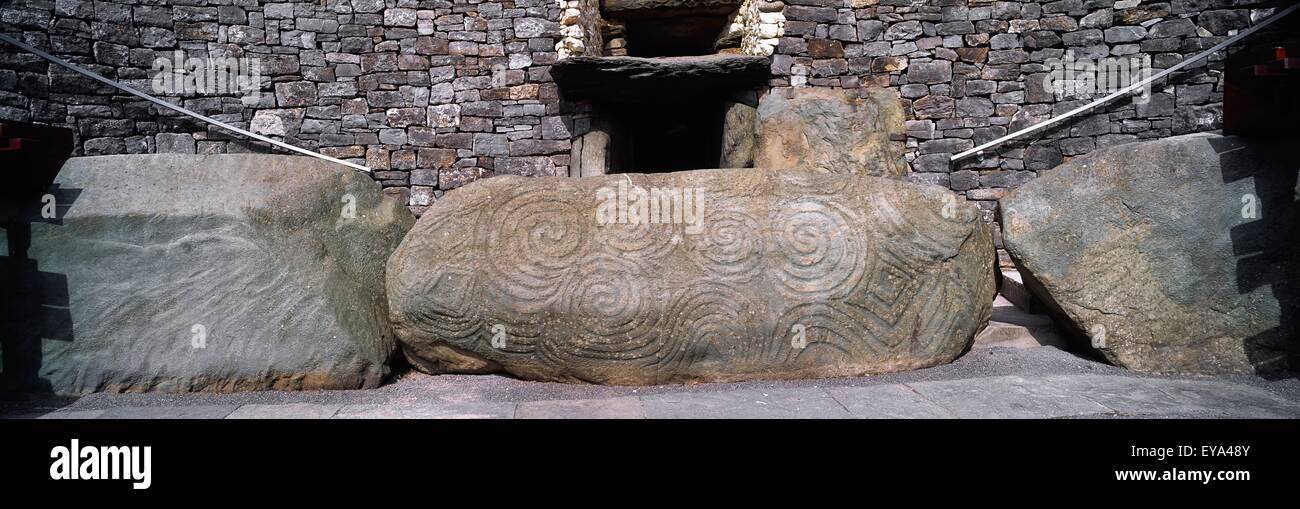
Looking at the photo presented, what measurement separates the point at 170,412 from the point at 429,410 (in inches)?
40.9

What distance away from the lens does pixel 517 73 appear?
6074 mm

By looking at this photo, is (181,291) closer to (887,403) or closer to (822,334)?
(822,334)

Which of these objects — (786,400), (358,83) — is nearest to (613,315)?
(786,400)

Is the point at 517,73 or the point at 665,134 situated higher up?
the point at 517,73

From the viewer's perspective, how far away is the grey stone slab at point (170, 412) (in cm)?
262

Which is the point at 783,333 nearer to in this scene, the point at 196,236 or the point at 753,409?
the point at 753,409

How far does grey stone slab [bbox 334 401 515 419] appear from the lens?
259cm

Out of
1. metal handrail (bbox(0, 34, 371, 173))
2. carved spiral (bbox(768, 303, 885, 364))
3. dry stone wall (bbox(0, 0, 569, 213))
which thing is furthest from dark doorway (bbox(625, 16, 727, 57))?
carved spiral (bbox(768, 303, 885, 364))

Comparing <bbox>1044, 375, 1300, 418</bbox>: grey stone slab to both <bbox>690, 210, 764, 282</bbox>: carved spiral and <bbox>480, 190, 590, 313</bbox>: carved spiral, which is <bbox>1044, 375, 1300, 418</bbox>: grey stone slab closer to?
<bbox>690, 210, 764, 282</bbox>: carved spiral

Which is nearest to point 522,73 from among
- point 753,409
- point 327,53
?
point 327,53
